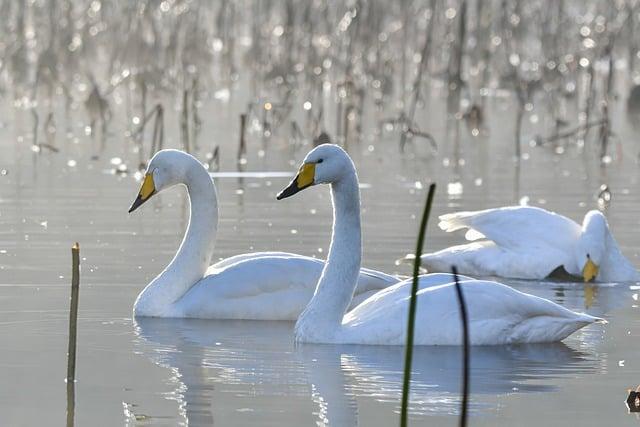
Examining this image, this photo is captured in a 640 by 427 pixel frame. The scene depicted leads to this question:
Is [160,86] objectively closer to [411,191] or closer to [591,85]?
[591,85]

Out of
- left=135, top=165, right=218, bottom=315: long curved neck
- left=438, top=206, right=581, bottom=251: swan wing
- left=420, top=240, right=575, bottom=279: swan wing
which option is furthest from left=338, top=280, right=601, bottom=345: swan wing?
left=438, top=206, right=581, bottom=251: swan wing

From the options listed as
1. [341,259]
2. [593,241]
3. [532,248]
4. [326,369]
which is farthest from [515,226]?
[326,369]

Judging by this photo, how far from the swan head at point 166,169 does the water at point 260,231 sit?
22.0 inches

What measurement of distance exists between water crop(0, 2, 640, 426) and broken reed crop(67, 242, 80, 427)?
0.15 feet

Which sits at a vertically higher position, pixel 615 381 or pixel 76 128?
pixel 76 128

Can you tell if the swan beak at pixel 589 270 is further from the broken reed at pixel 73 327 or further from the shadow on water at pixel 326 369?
the broken reed at pixel 73 327

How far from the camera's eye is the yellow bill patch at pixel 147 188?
840cm

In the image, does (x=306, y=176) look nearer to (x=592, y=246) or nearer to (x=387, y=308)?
(x=387, y=308)

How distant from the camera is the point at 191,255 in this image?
27.3 ft

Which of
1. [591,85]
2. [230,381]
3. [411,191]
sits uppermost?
[591,85]

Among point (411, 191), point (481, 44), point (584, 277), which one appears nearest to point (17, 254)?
point (584, 277)

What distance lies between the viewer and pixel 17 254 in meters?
9.40

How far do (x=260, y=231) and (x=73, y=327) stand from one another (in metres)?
5.10

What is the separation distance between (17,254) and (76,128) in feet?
24.3
